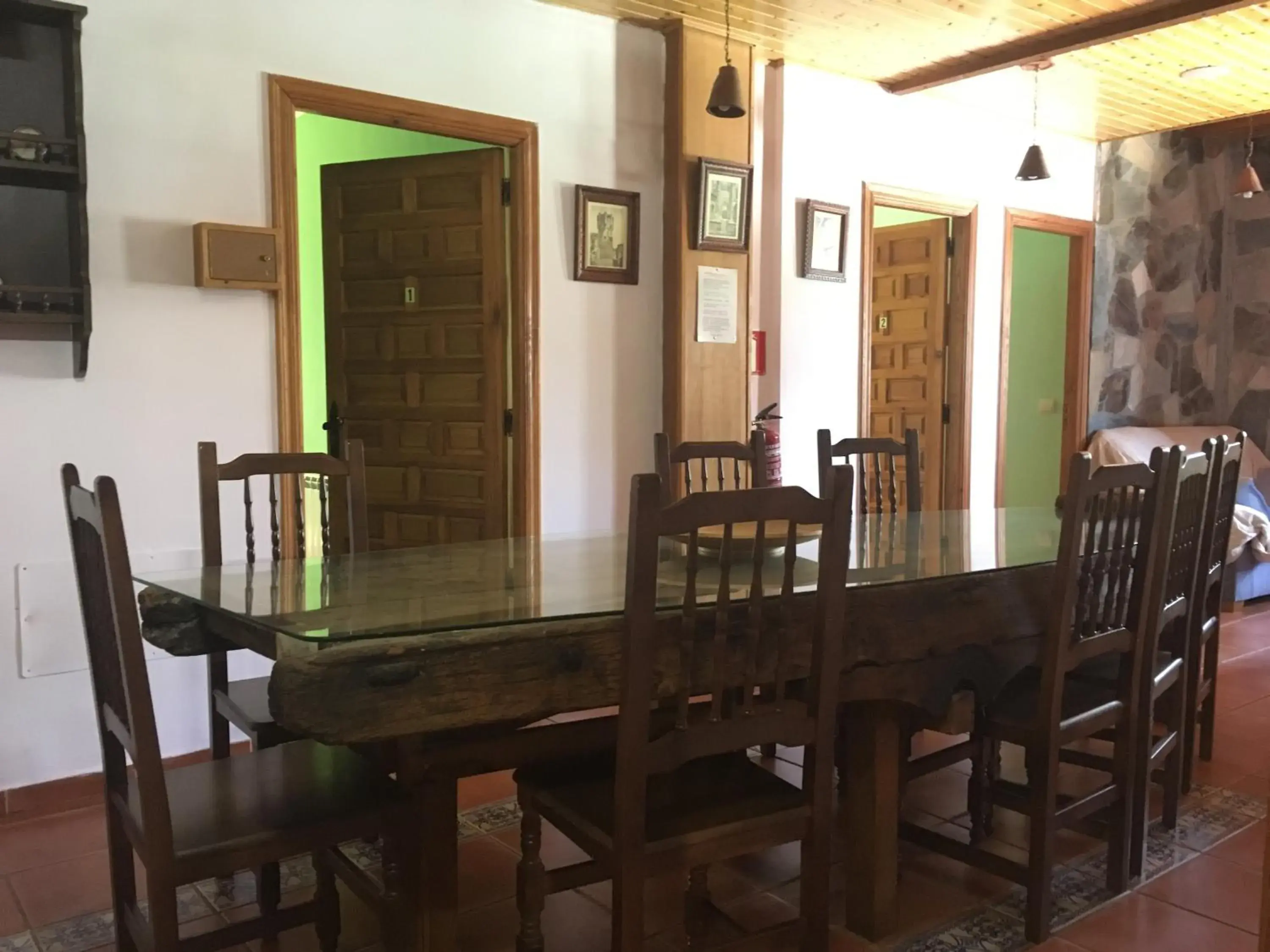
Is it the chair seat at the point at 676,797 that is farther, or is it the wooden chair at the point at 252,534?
the wooden chair at the point at 252,534

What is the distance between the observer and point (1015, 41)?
13.6 feet

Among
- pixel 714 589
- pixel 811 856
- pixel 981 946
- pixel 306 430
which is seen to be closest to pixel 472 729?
pixel 714 589

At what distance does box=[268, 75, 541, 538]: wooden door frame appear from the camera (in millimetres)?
3154

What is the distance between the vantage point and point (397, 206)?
4078 millimetres

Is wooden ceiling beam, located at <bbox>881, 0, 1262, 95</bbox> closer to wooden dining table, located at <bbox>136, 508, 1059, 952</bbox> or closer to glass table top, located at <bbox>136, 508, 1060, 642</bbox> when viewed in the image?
glass table top, located at <bbox>136, 508, 1060, 642</bbox>

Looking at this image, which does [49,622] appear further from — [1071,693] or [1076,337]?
[1076,337]

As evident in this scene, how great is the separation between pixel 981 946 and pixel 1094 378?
473 cm

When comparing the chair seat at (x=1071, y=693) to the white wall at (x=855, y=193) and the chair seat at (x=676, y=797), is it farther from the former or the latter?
the white wall at (x=855, y=193)

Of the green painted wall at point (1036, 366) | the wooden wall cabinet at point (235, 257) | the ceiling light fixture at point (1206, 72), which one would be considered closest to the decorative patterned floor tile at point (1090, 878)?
the wooden wall cabinet at point (235, 257)

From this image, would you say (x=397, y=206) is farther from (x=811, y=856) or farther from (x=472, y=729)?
(x=811, y=856)

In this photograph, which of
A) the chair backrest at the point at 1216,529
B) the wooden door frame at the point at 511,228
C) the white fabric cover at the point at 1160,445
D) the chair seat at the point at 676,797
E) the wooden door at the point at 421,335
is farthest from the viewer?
the white fabric cover at the point at 1160,445

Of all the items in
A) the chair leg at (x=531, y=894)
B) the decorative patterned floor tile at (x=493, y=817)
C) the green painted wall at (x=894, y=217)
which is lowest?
the decorative patterned floor tile at (x=493, y=817)

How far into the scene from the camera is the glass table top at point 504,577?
1666mm

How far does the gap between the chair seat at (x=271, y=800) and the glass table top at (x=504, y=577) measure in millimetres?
287
